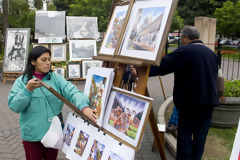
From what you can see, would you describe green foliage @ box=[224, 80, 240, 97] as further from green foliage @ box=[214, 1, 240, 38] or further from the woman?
green foliage @ box=[214, 1, 240, 38]

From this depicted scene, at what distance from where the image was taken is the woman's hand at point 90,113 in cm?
219

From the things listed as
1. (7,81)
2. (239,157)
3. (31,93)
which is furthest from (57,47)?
(239,157)

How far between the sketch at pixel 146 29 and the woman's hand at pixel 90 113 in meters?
0.61

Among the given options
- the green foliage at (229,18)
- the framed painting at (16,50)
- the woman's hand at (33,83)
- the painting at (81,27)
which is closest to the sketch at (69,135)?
the woman's hand at (33,83)

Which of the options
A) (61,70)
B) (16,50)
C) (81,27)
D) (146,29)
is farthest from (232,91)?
(16,50)

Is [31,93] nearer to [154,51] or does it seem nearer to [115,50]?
[115,50]

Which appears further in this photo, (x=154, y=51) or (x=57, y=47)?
(x=57, y=47)

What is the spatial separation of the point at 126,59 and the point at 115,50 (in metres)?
0.20

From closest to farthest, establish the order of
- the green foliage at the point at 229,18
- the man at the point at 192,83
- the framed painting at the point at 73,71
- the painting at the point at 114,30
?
1. the painting at the point at 114,30
2. the man at the point at 192,83
3. the framed painting at the point at 73,71
4. the green foliage at the point at 229,18

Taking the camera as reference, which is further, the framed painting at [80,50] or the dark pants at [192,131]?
the framed painting at [80,50]

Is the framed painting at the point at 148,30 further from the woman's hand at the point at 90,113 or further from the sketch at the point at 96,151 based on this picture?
the sketch at the point at 96,151

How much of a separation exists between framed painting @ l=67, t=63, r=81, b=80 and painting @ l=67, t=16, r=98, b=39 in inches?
51.1

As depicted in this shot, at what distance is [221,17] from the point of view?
23.5 meters

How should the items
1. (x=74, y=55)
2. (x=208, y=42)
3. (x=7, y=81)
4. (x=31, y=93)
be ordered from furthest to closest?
(x=7, y=81) < (x=74, y=55) < (x=208, y=42) < (x=31, y=93)
